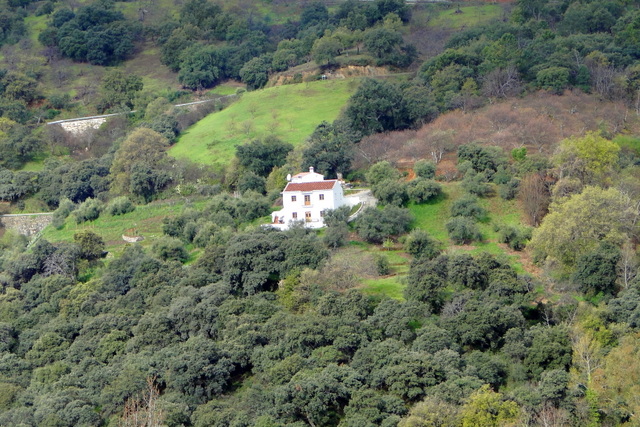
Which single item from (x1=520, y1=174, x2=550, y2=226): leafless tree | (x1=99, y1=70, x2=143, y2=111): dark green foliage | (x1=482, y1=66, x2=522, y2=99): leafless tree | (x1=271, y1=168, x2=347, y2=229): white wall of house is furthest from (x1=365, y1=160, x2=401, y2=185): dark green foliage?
(x1=99, y1=70, x2=143, y2=111): dark green foliage

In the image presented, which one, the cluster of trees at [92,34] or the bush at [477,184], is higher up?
the bush at [477,184]

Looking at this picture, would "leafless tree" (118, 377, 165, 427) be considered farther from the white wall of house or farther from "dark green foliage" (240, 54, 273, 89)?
"dark green foliage" (240, 54, 273, 89)

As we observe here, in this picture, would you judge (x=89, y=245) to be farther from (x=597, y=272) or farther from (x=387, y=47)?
(x=387, y=47)

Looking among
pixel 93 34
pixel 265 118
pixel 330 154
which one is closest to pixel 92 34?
pixel 93 34

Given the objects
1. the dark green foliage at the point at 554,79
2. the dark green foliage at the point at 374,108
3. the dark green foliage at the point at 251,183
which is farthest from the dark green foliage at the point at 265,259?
the dark green foliage at the point at 554,79

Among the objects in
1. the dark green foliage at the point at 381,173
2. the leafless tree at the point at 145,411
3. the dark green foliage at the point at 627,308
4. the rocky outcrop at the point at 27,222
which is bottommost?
the rocky outcrop at the point at 27,222

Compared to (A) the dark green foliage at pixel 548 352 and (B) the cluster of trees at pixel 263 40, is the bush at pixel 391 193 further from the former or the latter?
(B) the cluster of trees at pixel 263 40

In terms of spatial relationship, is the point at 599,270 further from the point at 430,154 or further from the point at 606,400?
the point at 430,154
